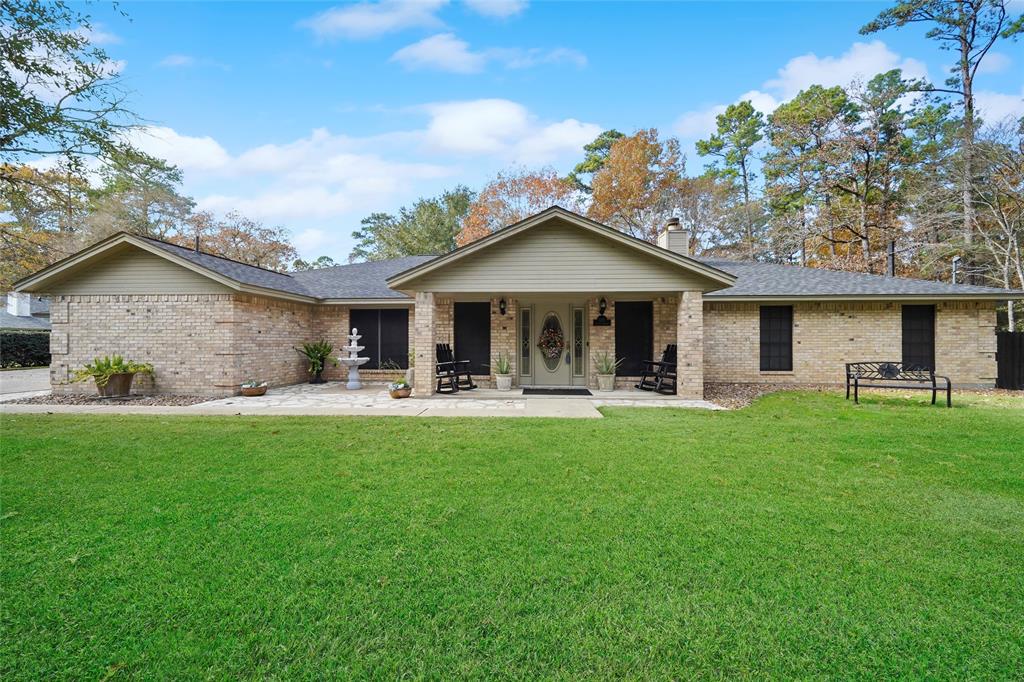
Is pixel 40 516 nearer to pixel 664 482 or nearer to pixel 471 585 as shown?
pixel 471 585

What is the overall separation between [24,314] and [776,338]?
3821cm

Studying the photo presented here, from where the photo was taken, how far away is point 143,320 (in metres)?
10.3

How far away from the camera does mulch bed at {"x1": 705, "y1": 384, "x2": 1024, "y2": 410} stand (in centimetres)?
973

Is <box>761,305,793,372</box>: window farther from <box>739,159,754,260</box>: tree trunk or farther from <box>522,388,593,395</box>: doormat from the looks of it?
<box>739,159,754,260</box>: tree trunk

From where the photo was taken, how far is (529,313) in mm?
12023

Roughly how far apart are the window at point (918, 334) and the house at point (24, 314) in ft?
103

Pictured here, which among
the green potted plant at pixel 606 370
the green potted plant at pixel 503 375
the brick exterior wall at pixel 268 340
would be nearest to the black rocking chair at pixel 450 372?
the green potted plant at pixel 503 375

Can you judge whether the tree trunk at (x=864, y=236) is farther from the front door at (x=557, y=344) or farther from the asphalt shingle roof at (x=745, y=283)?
the front door at (x=557, y=344)

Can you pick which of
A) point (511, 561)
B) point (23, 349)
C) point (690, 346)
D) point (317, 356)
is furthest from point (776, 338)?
point (23, 349)

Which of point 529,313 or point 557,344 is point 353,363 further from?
point 557,344

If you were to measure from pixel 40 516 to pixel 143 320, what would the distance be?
8618 millimetres

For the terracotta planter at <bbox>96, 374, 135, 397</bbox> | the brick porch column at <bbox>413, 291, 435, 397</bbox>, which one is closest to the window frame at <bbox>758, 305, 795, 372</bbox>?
the brick porch column at <bbox>413, 291, 435, 397</bbox>

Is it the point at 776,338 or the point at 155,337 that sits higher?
the point at 155,337

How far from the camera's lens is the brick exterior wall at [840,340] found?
1159cm
